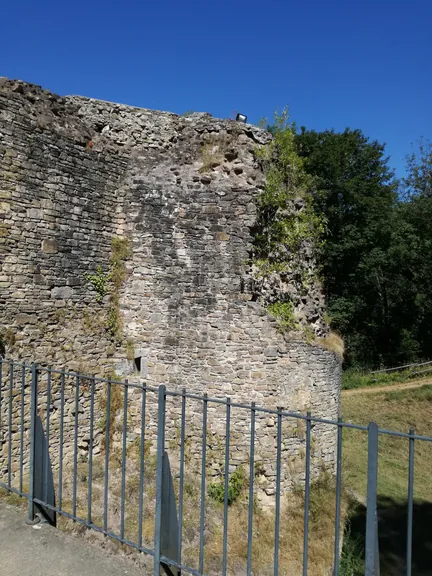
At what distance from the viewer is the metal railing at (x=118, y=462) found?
3.24 m

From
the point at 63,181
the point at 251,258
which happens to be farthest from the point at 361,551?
the point at 63,181

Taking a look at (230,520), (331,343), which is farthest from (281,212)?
(230,520)

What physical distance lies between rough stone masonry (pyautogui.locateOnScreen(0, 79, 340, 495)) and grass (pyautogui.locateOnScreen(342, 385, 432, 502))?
121 inches

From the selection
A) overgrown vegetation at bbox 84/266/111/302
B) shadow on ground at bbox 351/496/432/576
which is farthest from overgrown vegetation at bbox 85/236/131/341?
shadow on ground at bbox 351/496/432/576

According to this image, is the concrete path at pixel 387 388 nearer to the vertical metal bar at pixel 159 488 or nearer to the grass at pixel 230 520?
the grass at pixel 230 520

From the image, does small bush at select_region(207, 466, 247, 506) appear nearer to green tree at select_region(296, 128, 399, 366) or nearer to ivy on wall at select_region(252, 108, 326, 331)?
ivy on wall at select_region(252, 108, 326, 331)

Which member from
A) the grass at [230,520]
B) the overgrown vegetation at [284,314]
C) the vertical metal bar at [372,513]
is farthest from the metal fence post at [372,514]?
the overgrown vegetation at [284,314]

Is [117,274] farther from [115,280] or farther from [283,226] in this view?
[283,226]

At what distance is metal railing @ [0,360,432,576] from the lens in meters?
3.24

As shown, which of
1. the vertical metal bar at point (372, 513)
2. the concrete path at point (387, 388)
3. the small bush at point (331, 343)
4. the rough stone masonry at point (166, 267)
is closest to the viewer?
the vertical metal bar at point (372, 513)

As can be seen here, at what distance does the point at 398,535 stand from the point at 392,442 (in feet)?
17.4

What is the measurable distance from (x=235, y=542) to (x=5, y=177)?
285 inches

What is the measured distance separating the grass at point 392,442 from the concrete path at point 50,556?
28.6 feet

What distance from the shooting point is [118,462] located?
8555 millimetres
